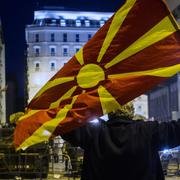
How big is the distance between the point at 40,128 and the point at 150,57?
89 cm

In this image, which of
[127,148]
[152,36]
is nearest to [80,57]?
[152,36]

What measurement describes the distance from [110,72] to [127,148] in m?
0.64

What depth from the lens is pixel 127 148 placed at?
3572 mm

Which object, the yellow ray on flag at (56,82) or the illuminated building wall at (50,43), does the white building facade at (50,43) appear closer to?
the illuminated building wall at (50,43)

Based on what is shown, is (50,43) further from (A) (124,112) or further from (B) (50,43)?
(A) (124,112)

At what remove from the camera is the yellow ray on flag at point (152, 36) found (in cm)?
389

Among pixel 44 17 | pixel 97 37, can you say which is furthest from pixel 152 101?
pixel 97 37

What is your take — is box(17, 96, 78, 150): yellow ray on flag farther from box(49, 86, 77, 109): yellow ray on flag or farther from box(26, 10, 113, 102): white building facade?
box(26, 10, 113, 102): white building facade

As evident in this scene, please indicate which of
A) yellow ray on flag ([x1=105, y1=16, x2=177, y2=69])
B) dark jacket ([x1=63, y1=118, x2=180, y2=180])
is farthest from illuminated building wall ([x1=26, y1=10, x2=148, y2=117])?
dark jacket ([x1=63, y1=118, x2=180, y2=180])

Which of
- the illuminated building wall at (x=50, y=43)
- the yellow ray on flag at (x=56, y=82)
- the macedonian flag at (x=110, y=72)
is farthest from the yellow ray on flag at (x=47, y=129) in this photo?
the illuminated building wall at (x=50, y=43)

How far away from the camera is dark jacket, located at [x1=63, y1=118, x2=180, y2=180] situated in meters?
3.57

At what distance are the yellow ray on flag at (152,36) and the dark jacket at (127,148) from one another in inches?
21.0

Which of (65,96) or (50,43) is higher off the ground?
(50,43)

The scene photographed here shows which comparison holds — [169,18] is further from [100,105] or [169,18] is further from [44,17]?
[44,17]
